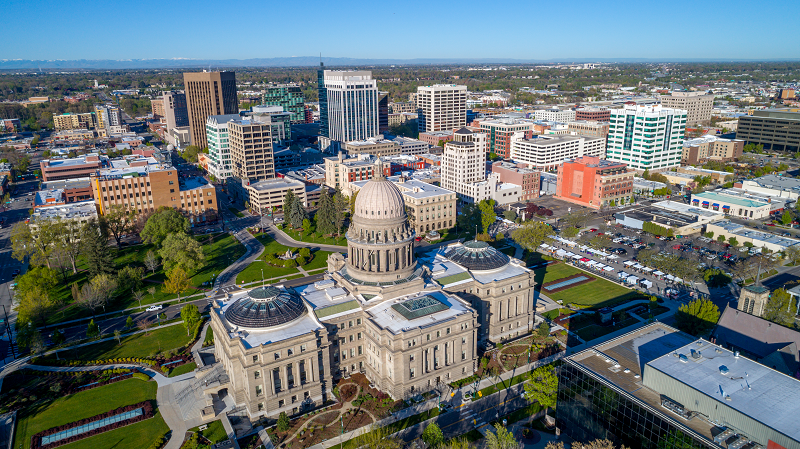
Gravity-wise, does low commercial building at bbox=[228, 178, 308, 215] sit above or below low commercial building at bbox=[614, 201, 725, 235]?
above

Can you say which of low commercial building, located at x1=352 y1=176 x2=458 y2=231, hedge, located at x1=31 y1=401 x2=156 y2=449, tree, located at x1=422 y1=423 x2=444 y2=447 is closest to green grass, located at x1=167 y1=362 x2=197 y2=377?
hedge, located at x1=31 y1=401 x2=156 y2=449

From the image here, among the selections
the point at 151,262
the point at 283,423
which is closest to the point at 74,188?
the point at 151,262

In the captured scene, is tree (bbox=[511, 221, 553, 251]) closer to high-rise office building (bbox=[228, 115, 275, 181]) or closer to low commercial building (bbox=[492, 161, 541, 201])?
low commercial building (bbox=[492, 161, 541, 201])

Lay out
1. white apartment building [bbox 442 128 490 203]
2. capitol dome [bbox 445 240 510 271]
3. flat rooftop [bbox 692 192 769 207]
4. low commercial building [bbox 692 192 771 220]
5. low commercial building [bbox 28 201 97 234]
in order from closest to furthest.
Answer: capitol dome [bbox 445 240 510 271]
low commercial building [bbox 28 201 97 234]
low commercial building [bbox 692 192 771 220]
flat rooftop [bbox 692 192 769 207]
white apartment building [bbox 442 128 490 203]

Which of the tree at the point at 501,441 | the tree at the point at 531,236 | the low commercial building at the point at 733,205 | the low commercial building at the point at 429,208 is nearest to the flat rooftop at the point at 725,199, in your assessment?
the low commercial building at the point at 733,205

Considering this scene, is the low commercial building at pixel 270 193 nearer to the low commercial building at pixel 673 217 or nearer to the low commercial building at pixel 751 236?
the low commercial building at pixel 673 217

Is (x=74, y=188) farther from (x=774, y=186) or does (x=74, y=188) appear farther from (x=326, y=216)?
(x=774, y=186)

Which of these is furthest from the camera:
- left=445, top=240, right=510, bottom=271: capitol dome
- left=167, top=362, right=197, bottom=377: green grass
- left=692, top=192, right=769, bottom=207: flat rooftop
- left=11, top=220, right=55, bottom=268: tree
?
left=692, top=192, right=769, bottom=207: flat rooftop
